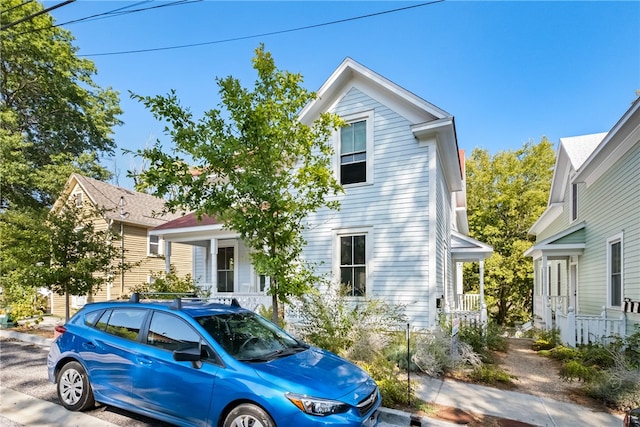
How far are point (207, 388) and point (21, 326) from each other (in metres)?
13.2

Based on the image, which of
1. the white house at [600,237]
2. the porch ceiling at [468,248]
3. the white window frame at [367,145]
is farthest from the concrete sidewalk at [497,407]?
the porch ceiling at [468,248]

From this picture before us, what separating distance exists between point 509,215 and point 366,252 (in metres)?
18.4

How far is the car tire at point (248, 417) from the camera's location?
12.0 feet

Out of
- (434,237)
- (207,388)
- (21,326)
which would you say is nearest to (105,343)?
(207,388)

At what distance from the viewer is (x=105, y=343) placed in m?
4.88

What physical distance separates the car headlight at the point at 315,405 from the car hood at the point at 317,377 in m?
0.05

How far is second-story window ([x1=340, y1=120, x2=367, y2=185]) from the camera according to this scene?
10.8 m

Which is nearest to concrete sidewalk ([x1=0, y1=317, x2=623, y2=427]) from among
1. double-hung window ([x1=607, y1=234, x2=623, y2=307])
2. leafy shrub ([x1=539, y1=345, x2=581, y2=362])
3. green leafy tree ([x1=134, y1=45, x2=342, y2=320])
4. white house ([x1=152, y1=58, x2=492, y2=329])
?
green leafy tree ([x1=134, y1=45, x2=342, y2=320])

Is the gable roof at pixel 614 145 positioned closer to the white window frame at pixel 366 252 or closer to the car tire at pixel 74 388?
the white window frame at pixel 366 252

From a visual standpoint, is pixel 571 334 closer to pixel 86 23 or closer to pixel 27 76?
pixel 86 23

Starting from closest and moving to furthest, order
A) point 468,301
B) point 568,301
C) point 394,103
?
point 394,103 → point 568,301 → point 468,301

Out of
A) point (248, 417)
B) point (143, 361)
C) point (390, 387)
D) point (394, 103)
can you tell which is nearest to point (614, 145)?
point (394, 103)

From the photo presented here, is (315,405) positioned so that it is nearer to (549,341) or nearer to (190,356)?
(190,356)

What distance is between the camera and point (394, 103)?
10352 millimetres
